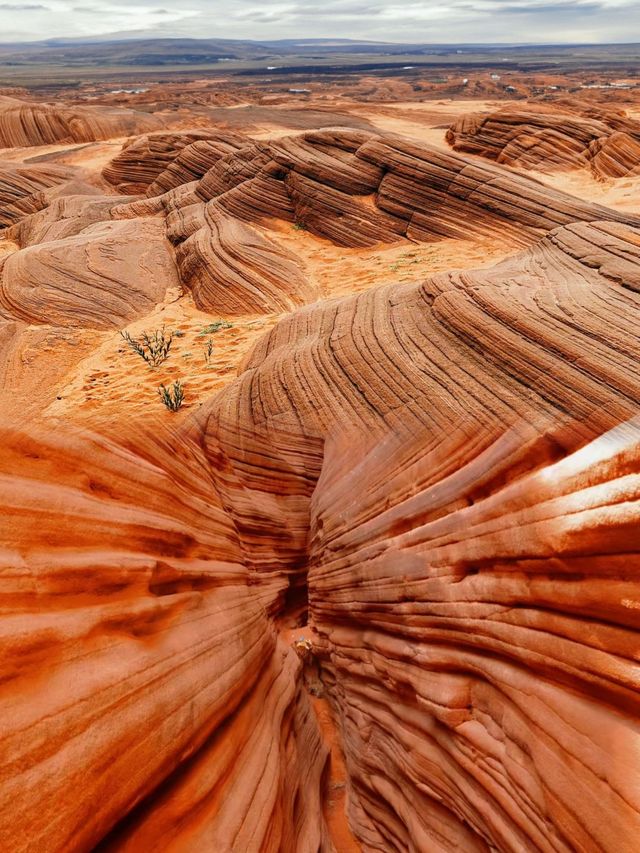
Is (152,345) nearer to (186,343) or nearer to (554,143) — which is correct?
(186,343)

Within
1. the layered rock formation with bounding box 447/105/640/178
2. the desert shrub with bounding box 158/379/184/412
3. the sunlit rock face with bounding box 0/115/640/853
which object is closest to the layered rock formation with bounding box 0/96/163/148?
the layered rock formation with bounding box 447/105/640/178

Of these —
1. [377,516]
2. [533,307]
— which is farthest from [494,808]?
[533,307]

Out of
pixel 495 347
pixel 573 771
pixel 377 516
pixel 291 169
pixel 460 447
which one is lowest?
pixel 573 771

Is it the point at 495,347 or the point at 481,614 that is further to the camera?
the point at 495,347

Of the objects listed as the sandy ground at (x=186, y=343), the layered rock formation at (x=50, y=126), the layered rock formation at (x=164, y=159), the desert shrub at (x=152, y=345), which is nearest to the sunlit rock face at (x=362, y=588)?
the sandy ground at (x=186, y=343)

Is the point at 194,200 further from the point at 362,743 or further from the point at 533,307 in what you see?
the point at 362,743

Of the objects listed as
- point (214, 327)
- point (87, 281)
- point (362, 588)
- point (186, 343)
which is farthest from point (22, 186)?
point (362, 588)

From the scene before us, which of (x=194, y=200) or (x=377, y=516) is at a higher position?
(x=194, y=200)
